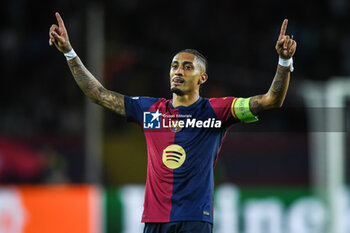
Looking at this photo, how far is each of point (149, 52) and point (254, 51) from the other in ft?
7.82

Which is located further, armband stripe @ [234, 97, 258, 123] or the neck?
the neck

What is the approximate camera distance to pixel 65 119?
13.4m

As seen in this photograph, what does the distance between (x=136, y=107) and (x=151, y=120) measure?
0.18 m

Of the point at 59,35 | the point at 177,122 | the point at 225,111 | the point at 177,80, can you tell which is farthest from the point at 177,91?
the point at 59,35

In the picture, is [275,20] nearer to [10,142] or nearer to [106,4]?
[106,4]

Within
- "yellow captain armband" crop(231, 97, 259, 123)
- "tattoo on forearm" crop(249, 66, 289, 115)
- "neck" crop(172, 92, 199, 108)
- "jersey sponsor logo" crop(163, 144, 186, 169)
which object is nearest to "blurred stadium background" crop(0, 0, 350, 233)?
"neck" crop(172, 92, 199, 108)

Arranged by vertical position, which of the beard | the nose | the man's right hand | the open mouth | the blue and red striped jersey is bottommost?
the blue and red striped jersey

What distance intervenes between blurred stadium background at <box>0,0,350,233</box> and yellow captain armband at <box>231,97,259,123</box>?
5759 mm

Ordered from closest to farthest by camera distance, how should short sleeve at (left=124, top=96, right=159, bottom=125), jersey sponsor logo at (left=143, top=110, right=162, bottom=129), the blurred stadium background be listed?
1. jersey sponsor logo at (left=143, top=110, right=162, bottom=129)
2. short sleeve at (left=124, top=96, right=159, bottom=125)
3. the blurred stadium background

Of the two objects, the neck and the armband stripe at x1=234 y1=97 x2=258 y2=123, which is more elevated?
the neck

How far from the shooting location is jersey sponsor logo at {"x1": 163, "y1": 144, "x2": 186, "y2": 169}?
4.91m

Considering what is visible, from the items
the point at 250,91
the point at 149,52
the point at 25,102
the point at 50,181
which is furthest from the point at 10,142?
the point at 250,91

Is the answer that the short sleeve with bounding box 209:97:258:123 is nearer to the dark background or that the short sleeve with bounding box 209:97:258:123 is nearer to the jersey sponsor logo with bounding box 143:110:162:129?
the jersey sponsor logo with bounding box 143:110:162:129

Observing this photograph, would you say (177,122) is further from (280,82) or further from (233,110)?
(280,82)
